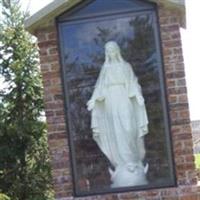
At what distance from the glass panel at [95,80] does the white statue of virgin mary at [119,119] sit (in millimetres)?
53

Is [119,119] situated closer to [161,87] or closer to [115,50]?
[161,87]

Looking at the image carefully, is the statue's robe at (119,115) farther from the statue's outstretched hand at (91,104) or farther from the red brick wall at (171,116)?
the red brick wall at (171,116)

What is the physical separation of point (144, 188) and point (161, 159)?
1.01 ft

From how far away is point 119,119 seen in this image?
19.3ft

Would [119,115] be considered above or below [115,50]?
below

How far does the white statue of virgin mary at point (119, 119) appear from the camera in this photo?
5824mm

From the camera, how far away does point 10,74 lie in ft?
38.2

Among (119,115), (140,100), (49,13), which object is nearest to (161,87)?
(140,100)

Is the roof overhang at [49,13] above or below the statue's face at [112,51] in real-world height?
above

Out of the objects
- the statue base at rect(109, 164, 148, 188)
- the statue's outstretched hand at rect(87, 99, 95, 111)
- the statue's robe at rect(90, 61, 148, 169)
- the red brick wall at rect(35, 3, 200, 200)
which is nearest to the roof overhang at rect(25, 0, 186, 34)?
the red brick wall at rect(35, 3, 200, 200)

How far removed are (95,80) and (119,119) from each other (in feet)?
1.42

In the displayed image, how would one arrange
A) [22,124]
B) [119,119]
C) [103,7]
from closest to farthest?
[119,119], [103,7], [22,124]

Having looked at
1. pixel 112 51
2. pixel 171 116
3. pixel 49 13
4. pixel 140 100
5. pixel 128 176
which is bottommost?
pixel 128 176

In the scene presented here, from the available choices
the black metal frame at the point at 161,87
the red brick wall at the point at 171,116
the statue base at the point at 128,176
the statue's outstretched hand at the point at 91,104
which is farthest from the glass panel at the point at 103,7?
the statue base at the point at 128,176
